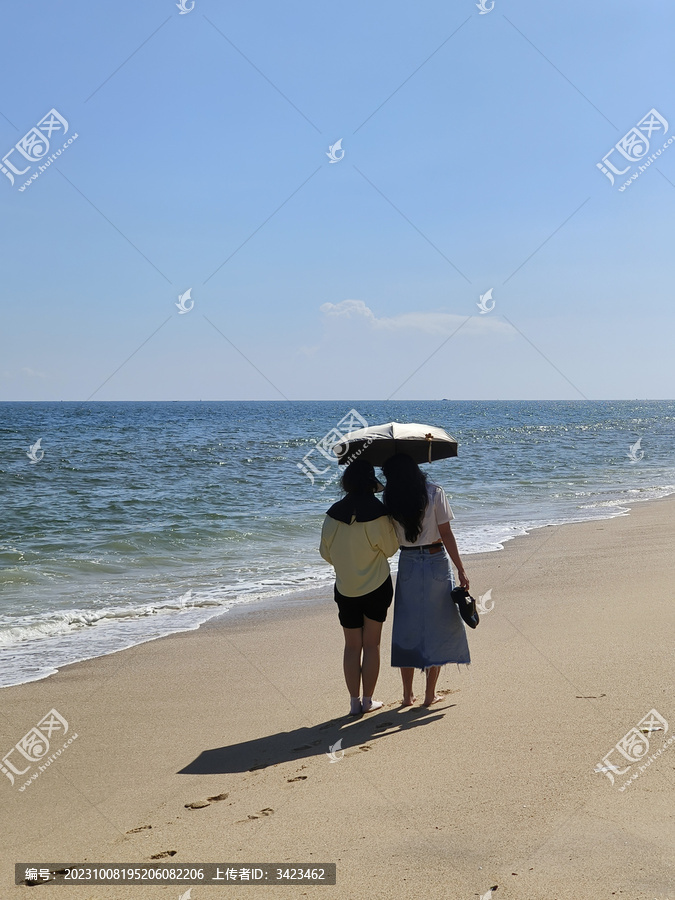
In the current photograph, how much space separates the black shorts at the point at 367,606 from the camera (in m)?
4.90

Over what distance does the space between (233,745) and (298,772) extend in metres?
0.78

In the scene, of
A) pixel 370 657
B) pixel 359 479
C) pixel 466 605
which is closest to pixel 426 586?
pixel 466 605

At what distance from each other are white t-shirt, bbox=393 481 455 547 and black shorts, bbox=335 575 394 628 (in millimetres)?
377

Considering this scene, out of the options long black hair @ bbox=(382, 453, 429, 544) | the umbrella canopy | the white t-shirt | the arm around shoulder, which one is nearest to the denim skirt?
the white t-shirt

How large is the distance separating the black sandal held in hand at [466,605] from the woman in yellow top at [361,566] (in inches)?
18.5

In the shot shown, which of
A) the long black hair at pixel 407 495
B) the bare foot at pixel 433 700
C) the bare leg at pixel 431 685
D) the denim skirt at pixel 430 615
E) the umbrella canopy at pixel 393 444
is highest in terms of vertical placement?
the umbrella canopy at pixel 393 444

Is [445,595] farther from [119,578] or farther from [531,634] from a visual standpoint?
[119,578]

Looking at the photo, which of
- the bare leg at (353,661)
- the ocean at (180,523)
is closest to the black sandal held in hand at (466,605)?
the bare leg at (353,661)

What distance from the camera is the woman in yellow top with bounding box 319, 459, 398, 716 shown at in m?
4.79

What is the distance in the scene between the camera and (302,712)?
16.6 ft

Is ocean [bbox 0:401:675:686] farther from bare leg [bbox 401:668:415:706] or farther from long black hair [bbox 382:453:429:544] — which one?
bare leg [bbox 401:668:415:706]

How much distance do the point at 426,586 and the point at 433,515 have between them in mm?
492

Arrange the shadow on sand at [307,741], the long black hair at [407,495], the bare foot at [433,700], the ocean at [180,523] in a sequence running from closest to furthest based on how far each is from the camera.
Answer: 1. the shadow on sand at [307,741]
2. the long black hair at [407,495]
3. the bare foot at [433,700]
4. the ocean at [180,523]

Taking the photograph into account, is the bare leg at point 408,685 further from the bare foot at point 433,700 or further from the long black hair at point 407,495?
the long black hair at point 407,495
